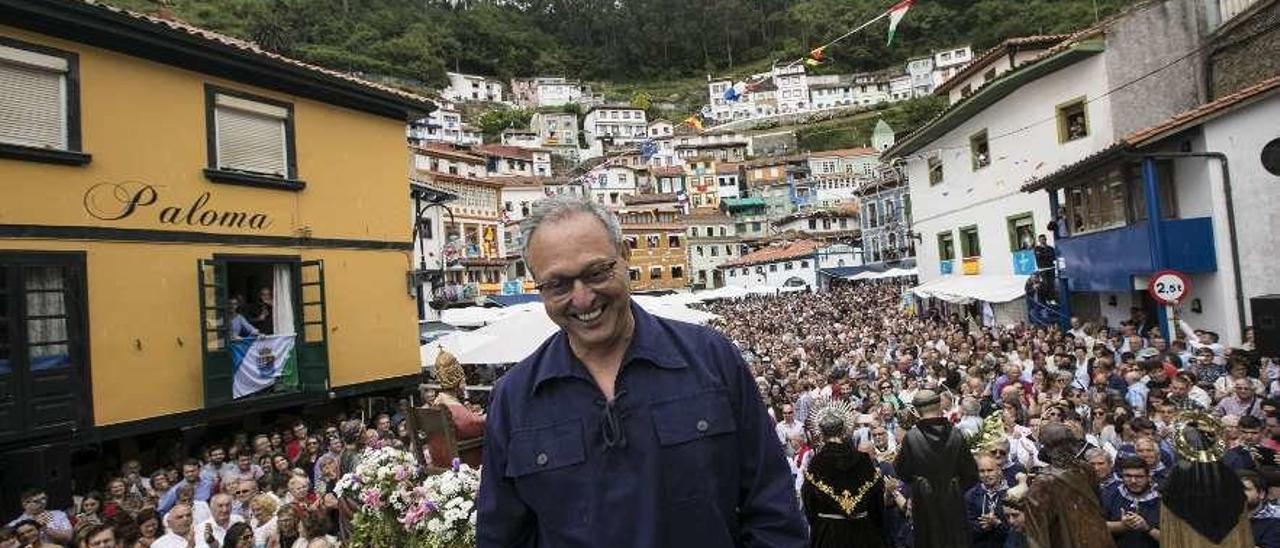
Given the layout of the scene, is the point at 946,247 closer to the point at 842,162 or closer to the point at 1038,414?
the point at 1038,414

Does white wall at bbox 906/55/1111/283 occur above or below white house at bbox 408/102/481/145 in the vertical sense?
below

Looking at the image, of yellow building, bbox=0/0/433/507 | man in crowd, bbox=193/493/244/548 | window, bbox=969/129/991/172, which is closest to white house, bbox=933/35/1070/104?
window, bbox=969/129/991/172

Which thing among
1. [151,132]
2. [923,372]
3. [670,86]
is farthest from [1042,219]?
[670,86]

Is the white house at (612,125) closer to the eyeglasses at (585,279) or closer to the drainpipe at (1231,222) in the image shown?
the drainpipe at (1231,222)

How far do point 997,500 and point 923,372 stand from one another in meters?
8.36

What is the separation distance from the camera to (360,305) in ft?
44.4

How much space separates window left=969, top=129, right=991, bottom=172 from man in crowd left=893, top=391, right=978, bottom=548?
19079 mm

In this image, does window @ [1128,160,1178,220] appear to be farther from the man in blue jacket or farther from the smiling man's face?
the smiling man's face

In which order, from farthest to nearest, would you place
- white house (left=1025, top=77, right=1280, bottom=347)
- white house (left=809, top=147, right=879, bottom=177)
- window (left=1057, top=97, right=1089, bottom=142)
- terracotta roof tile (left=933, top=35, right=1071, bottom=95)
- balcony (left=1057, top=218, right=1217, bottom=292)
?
1. white house (left=809, top=147, right=879, bottom=177)
2. terracotta roof tile (left=933, top=35, right=1071, bottom=95)
3. window (left=1057, top=97, right=1089, bottom=142)
4. balcony (left=1057, top=218, right=1217, bottom=292)
5. white house (left=1025, top=77, right=1280, bottom=347)

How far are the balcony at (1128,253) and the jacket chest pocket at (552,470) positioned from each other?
14620 mm

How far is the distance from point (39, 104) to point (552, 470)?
1076 cm

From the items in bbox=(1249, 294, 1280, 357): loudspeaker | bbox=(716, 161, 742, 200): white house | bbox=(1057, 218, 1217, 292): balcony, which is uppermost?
→ bbox=(716, 161, 742, 200): white house

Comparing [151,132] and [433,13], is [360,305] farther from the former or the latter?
[433,13]

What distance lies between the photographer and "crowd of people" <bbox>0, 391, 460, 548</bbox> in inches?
251
